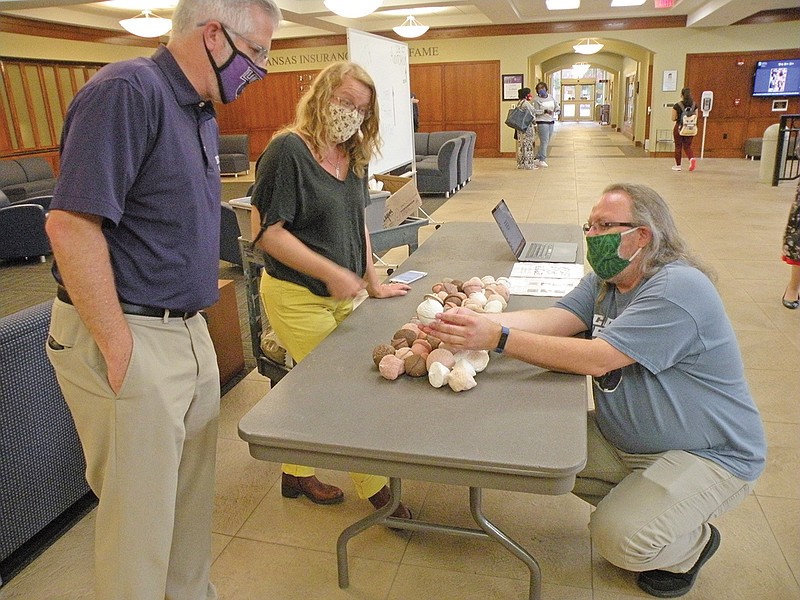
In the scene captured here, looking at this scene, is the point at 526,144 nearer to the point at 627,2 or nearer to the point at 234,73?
the point at 627,2

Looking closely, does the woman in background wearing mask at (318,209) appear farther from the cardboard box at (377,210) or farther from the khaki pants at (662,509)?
the cardboard box at (377,210)

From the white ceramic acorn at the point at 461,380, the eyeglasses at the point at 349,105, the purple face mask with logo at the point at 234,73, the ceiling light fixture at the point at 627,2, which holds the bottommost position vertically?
the white ceramic acorn at the point at 461,380

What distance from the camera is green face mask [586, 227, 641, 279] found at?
1.60 meters

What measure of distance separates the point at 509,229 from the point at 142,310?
67.5 inches

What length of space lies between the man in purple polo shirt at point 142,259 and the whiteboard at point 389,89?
3343mm

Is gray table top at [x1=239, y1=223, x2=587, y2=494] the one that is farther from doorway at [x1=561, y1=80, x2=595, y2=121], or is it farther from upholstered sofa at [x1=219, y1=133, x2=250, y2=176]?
doorway at [x1=561, y1=80, x2=595, y2=121]

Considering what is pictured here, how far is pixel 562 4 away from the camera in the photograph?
36.4 feet

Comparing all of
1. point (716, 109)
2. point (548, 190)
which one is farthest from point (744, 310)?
point (716, 109)

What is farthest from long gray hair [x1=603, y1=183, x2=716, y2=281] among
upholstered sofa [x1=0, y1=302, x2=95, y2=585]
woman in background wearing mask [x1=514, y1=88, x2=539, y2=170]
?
woman in background wearing mask [x1=514, y1=88, x2=539, y2=170]

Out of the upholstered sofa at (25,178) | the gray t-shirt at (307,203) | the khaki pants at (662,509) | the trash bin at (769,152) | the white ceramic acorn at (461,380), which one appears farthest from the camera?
the trash bin at (769,152)

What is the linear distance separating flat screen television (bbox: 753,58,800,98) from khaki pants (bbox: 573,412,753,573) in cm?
1353

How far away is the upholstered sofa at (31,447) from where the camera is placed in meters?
1.85

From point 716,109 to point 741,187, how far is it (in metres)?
4.89

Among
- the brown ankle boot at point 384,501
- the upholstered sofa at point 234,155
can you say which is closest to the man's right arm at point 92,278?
the brown ankle boot at point 384,501
